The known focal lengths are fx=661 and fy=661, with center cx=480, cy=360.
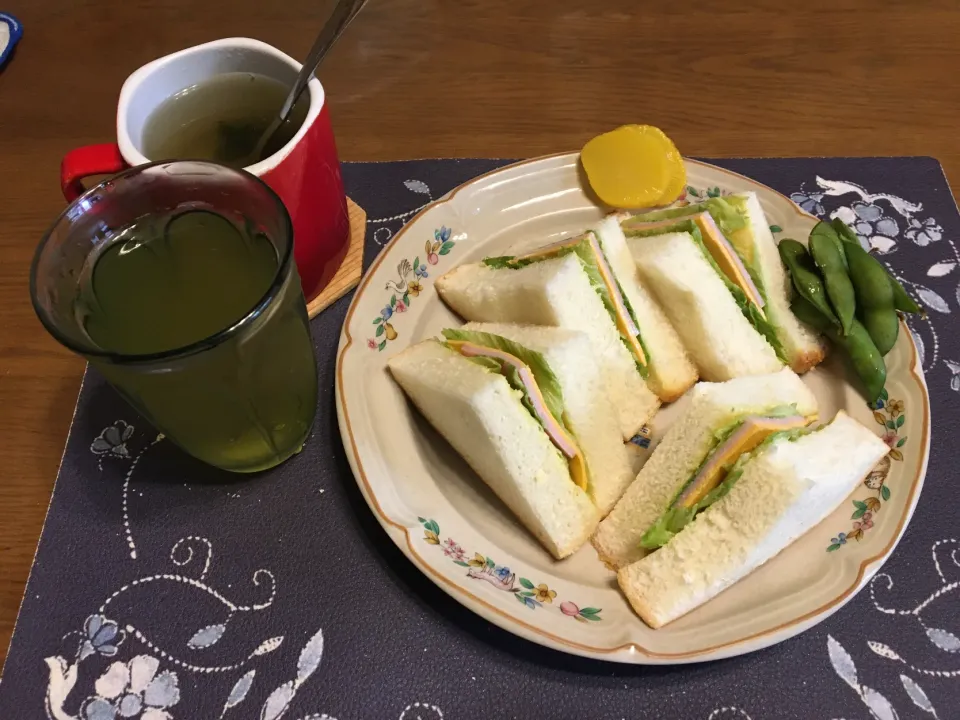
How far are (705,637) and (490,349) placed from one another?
2.18 feet

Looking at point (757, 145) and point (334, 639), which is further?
point (757, 145)

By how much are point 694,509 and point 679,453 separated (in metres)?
0.11

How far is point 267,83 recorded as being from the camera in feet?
4.54

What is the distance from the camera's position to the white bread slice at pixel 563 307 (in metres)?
1.41

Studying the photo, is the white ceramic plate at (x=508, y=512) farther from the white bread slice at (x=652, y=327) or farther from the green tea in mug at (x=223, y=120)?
the green tea in mug at (x=223, y=120)

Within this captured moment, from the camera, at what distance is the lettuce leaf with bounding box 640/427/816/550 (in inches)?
48.1

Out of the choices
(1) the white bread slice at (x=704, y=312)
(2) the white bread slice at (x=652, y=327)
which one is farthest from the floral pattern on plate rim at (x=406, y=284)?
(1) the white bread slice at (x=704, y=312)

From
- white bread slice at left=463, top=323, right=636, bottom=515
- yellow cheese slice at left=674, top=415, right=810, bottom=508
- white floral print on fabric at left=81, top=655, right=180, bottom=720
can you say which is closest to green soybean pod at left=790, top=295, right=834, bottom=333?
yellow cheese slice at left=674, top=415, right=810, bottom=508

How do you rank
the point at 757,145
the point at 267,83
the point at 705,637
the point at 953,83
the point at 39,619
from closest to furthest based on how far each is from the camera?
the point at 705,637
the point at 39,619
the point at 267,83
the point at 757,145
the point at 953,83

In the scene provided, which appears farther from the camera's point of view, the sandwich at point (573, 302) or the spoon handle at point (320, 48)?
the sandwich at point (573, 302)

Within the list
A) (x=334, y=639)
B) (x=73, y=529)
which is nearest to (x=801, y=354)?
(x=334, y=639)

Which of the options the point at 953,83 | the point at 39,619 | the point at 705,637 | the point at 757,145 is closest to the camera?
the point at 705,637

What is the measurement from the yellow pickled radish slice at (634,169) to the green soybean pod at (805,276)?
0.30 metres

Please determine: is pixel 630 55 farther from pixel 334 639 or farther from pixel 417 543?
pixel 334 639
